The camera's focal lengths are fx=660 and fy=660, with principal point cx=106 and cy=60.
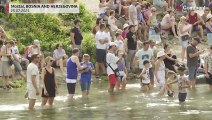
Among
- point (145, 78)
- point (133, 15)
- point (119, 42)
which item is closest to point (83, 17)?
point (133, 15)

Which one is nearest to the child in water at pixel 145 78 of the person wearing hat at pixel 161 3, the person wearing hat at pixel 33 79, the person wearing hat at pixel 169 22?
the person wearing hat at pixel 33 79

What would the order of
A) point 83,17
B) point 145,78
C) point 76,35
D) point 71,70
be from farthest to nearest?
point 83,17, point 76,35, point 145,78, point 71,70

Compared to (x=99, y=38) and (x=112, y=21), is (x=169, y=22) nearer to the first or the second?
(x=112, y=21)

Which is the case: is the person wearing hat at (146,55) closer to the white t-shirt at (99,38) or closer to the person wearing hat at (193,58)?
the person wearing hat at (193,58)

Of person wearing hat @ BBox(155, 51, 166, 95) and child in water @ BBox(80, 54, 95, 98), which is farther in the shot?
person wearing hat @ BBox(155, 51, 166, 95)

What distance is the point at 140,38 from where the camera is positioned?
29.9 meters

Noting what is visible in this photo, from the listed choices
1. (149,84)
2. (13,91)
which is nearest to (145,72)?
(149,84)

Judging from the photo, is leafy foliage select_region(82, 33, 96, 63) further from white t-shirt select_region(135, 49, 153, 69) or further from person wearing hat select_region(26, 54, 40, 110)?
person wearing hat select_region(26, 54, 40, 110)

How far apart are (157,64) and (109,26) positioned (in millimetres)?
5558

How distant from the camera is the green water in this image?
57.9 feet

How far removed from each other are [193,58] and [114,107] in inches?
208

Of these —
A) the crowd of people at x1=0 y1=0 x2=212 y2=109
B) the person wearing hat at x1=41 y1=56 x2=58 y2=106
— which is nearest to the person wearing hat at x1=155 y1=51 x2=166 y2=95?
the crowd of people at x1=0 y1=0 x2=212 y2=109

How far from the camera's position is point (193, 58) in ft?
77.2

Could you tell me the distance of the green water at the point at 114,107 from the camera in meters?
17.6
